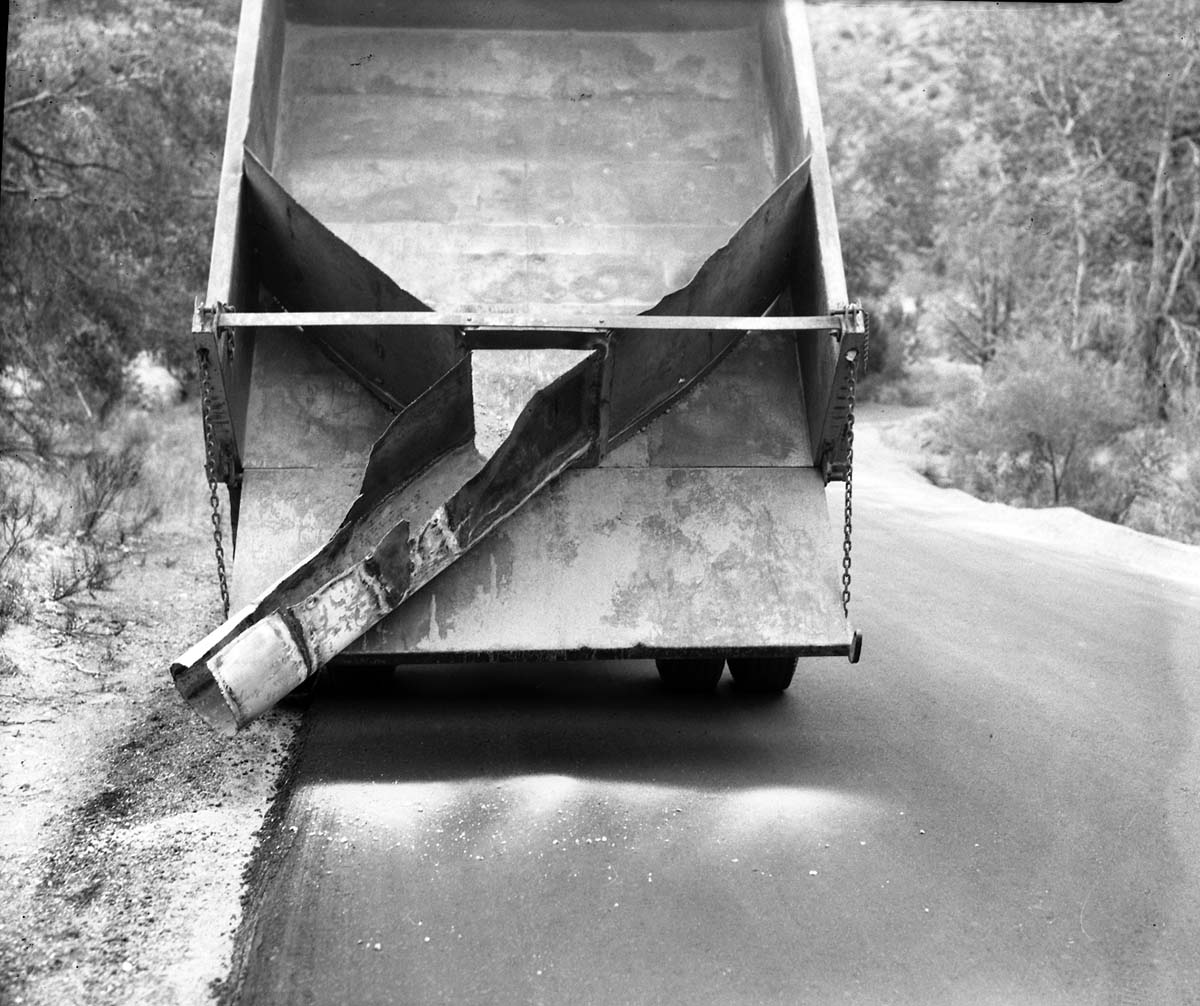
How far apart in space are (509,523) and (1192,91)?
20621mm

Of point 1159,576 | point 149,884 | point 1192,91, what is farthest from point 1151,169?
point 149,884

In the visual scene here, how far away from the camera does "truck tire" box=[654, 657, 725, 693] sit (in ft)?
21.6

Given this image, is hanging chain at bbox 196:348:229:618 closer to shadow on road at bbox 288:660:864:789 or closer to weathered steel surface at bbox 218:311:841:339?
weathered steel surface at bbox 218:311:841:339

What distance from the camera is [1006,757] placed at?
615 centimetres

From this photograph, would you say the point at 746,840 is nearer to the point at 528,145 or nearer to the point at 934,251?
the point at 528,145

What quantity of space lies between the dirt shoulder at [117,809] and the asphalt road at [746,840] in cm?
20

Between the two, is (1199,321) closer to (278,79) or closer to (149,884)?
(278,79)


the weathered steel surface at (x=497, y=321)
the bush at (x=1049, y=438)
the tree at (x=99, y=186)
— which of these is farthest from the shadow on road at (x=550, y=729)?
the bush at (x=1049, y=438)

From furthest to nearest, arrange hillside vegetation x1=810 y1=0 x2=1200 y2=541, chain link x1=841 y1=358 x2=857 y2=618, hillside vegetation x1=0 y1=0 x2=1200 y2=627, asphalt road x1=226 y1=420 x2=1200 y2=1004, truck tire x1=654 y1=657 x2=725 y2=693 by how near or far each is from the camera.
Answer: hillside vegetation x1=810 y1=0 x2=1200 y2=541 < hillside vegetation x1=0 y1=0 x2=1200 y2=627 < truck tire x1=654 y1=657 x2=725 y2=693 < chain link x1=841 y1=358 x2=857 y2=618 < asphalt road x1=226 y1=420 x2=1200 y2=1004

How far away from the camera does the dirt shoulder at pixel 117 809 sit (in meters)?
4.15

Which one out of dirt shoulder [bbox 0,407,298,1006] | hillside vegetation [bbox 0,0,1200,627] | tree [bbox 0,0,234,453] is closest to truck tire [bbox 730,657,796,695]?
dirt shoulder [bbox 0,407,298,1006]

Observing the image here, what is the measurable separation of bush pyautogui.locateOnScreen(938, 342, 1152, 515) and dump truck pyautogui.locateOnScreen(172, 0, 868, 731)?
429 inches

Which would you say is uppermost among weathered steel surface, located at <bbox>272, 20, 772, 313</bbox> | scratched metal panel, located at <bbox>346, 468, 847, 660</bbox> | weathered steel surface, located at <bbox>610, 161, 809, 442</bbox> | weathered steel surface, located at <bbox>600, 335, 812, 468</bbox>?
weathered steel surface, located at <bbox>272, 20, 772, 313</bbox>

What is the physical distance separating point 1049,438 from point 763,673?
12351 millimetres
